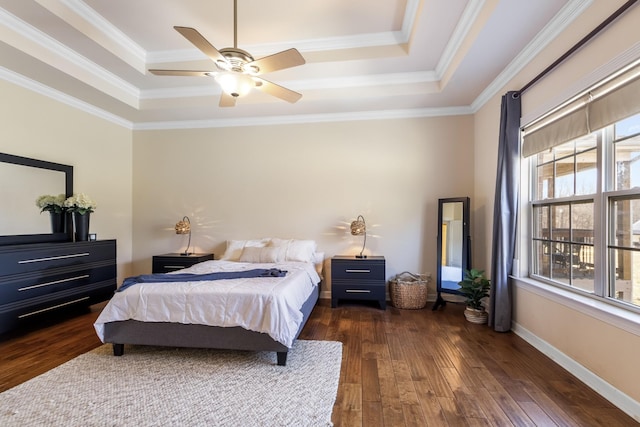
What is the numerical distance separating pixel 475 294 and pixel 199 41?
3.73m

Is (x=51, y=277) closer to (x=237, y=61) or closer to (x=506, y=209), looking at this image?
(x=237, y=61)

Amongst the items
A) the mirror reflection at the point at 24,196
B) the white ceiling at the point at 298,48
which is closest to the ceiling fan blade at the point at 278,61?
the white ceiling at the point at 298,48

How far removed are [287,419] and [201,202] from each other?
3.86m

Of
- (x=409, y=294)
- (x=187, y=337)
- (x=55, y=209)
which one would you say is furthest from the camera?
(x=409, y=294)

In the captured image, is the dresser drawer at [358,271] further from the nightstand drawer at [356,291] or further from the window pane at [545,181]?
the window pane at [545,181]

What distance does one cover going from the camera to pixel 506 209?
313 centimetres

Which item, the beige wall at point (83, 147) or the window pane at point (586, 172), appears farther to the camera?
the beige wall at point (83, 147)

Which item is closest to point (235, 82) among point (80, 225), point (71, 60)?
point (71, 60)

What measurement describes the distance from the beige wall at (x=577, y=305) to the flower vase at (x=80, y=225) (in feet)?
16.8

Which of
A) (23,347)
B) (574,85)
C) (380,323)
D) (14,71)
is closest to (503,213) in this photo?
(574,85)

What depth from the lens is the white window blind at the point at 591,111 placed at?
188 centimetres

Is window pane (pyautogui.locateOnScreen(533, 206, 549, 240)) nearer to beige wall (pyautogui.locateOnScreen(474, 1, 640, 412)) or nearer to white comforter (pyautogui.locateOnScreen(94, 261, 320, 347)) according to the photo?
beige wall (pyautogui.locateOnScreen(474, 1, 640, 412))

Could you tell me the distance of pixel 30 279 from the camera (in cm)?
310

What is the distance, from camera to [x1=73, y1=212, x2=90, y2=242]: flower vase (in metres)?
3.83
